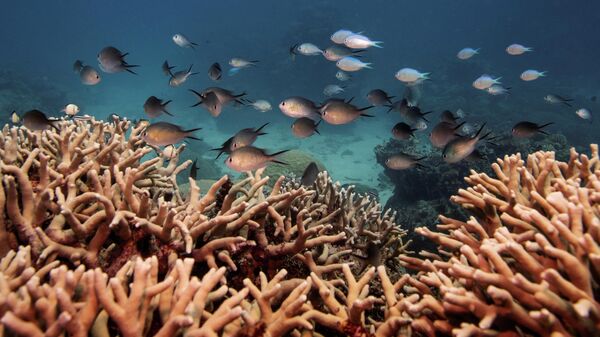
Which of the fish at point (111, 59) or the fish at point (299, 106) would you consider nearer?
the fish at point (299, 106)

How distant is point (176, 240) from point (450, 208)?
8595 mm

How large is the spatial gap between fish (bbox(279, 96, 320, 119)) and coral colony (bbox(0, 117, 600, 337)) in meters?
2.18

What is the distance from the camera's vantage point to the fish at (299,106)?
17.2 feet

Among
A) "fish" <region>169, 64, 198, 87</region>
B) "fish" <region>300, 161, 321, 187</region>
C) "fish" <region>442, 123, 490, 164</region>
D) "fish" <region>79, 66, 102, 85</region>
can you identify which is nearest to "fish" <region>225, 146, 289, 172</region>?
"fish" <region>300, 161, 321, 187</region>

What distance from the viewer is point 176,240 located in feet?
7.81

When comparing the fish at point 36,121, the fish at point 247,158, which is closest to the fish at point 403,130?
the fish at point 247,158

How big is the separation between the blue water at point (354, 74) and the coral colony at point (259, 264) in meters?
15.0

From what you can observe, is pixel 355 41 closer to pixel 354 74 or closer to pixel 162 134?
pixel 162 134

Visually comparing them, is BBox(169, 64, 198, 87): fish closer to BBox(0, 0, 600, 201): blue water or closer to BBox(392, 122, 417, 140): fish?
BBox(392, 122, 417, 140): fish

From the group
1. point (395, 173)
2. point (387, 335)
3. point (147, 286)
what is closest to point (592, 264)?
point (387, 335)

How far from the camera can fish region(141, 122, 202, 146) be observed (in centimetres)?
411

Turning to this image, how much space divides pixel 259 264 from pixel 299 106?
10.4ft

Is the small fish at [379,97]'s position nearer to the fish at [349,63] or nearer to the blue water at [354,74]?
the fish at [349,63]

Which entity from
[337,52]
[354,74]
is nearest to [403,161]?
[337,52]
